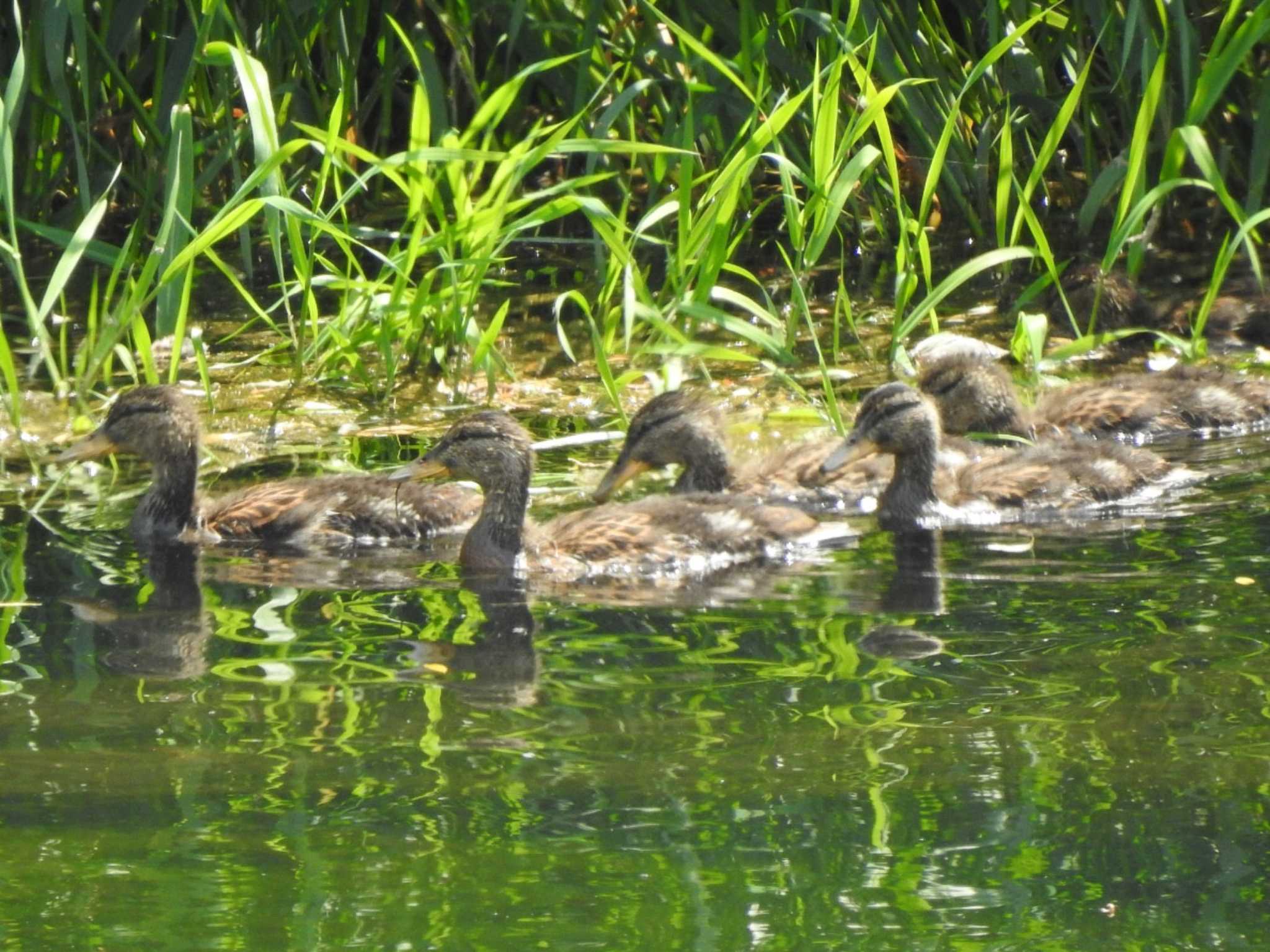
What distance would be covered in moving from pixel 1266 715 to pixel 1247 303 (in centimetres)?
517

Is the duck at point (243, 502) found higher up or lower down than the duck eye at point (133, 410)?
lower down

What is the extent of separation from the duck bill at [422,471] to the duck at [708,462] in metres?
0.65

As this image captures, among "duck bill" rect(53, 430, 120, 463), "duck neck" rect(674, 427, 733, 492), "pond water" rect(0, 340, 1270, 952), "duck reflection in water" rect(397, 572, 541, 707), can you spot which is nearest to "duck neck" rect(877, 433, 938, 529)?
"duck neck" rect(674, 427, 733, 492)

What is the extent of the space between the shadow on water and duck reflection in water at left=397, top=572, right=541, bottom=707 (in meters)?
0.01

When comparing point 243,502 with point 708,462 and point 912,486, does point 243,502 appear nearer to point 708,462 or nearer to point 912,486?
point 708,462

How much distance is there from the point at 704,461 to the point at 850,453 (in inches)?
19.8

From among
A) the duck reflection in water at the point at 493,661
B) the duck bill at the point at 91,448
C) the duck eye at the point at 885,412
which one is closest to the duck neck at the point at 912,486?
the duck eye at the point at 885,412

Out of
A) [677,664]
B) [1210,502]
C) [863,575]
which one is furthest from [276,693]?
[1210,502]

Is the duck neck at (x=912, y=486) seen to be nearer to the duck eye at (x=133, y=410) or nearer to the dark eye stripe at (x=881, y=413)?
the dark eye stripe at (x=881, y=413)

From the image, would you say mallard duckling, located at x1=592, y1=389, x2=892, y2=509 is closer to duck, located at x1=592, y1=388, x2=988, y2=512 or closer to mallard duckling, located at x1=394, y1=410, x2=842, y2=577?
duck, located at x1=592, y1=388, x2=988, y2=512

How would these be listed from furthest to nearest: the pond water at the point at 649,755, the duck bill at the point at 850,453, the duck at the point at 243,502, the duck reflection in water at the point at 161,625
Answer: the duck bill at the point at 850,453
the duck at the point at 243,502
the duck reflection in water at the point at 161,625
the pond water at the point at 649,755

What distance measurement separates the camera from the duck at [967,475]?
23.2ft

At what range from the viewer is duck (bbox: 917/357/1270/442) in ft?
26.2

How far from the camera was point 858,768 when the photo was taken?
13.9ft
